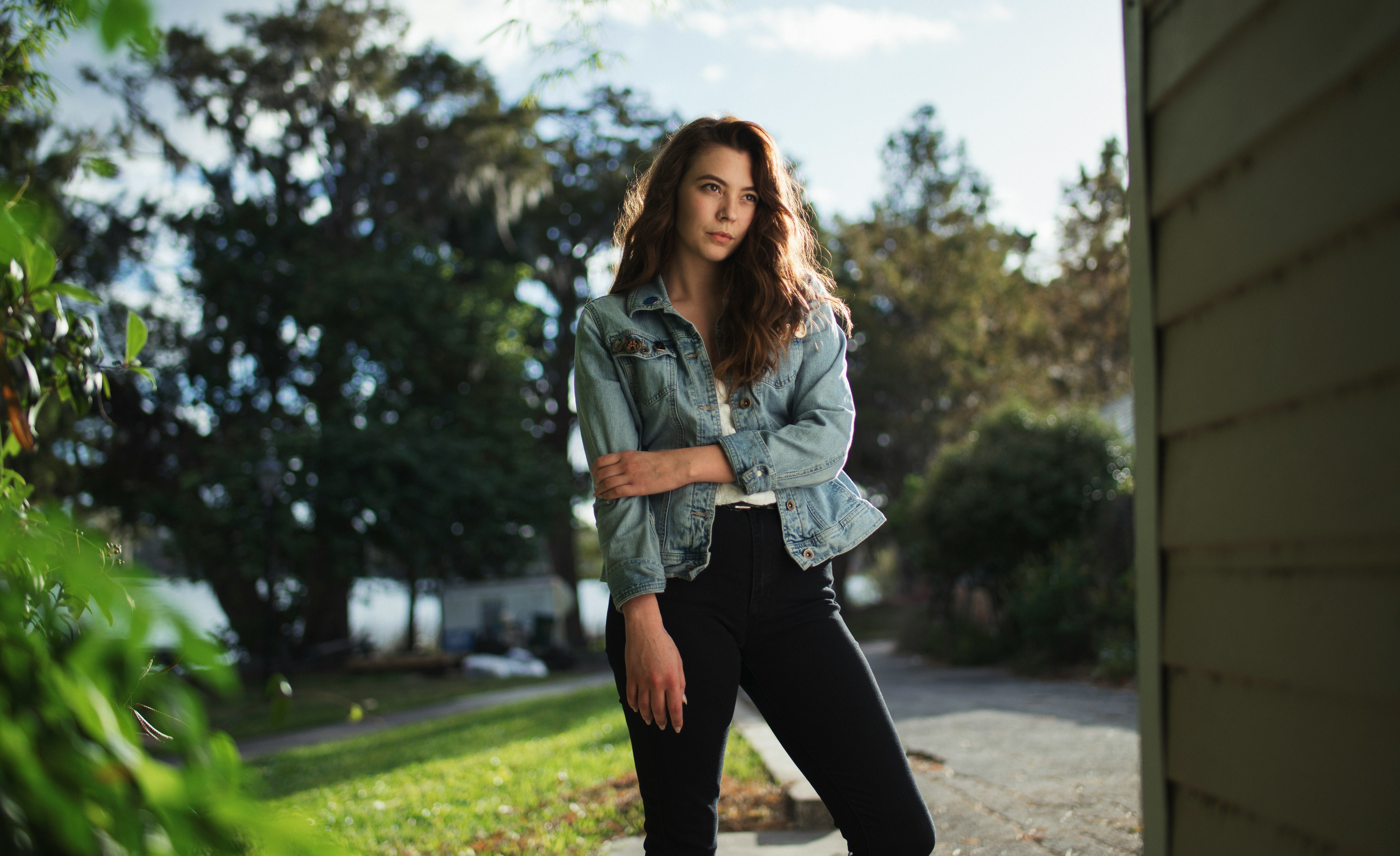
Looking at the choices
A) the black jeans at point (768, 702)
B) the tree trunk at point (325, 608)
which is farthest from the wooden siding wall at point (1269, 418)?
the tree trunk at point (325, 608)

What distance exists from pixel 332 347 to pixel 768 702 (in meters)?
18.3

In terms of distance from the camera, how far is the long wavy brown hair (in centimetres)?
199

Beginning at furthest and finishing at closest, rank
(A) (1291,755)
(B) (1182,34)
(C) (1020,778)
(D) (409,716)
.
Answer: (D) (409,716) < (C) (1020,778) < (B) (1182,34) < (A) (1291,755)

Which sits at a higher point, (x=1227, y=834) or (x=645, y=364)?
(x=645, y=364)

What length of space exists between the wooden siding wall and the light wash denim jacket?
63 cm

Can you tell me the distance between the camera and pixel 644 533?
1.79 m

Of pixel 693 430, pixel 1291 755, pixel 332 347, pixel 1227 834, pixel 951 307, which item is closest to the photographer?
pixel 1291 755

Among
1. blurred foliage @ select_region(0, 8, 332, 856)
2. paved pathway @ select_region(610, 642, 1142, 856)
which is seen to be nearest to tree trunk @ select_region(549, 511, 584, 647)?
paved pathway @ select_region(610, 642, 1142, 856)

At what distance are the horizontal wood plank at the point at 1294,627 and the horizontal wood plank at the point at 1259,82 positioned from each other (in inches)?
22.3

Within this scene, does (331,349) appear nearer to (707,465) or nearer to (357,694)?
(357,694)

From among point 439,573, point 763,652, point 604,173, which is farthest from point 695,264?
point 604,173

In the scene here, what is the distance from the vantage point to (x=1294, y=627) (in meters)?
1.17

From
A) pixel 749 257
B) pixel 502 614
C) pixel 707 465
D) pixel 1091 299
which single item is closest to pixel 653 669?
pixel 707 465

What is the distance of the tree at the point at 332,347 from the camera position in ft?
55.9
